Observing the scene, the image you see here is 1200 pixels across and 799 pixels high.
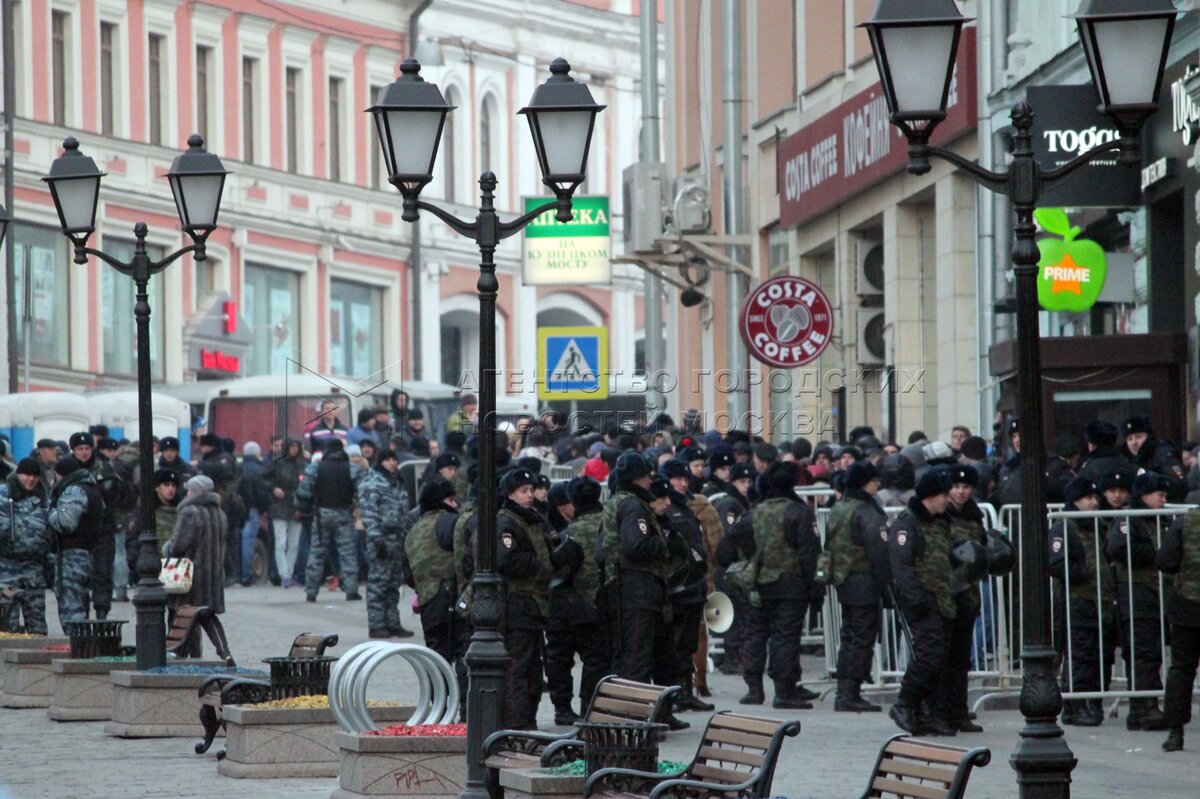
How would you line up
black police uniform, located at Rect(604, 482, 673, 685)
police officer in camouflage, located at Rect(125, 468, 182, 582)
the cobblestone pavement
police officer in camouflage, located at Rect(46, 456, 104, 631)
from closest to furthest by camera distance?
the cobblestone pavement → black police uniform, located at Rect(604, 482, 673, 685) → police officer in camouflage, located at Rect(46, 456, 104, 631) → police officer in camouflage, located at Rect(125, 468, 182, 582)

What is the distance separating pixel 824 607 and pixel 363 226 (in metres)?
38.1

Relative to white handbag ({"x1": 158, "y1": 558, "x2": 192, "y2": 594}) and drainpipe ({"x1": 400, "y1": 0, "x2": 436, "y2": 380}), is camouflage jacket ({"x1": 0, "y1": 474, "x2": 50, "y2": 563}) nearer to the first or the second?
white handbag ({"x1": 158, "y1": 558, "x2": 192, "y2": 594})

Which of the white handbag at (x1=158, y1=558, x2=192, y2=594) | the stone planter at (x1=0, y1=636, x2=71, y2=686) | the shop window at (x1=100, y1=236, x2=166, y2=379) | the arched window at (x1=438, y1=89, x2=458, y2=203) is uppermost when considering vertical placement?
the arched window at (x1=438, y1=89, x2=458, y2=203)

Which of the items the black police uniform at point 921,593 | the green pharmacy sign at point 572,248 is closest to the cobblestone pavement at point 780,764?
the black police uniform at point 921,593


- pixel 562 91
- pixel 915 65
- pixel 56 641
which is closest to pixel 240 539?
pixel 56 641

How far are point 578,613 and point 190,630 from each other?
3.98m

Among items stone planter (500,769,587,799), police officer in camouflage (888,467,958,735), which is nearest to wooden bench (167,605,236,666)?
police officer in camouflage (888,467,958,735)

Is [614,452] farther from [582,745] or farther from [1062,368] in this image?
[582,745]

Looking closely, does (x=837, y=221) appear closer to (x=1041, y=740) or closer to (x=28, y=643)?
(x=28, y=643)

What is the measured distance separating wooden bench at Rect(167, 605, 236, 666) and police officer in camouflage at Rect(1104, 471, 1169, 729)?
6285 mm

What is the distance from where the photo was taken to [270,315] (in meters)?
53.0

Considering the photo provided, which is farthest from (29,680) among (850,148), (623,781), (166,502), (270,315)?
(270,315)

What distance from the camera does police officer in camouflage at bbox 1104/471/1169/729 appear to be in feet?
53.1

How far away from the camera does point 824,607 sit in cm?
1859
